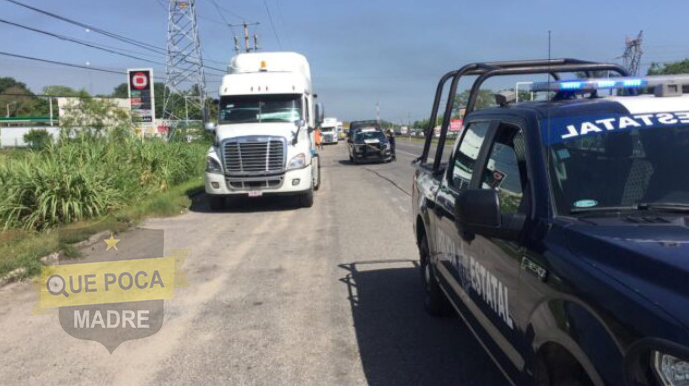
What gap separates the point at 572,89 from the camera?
346 cm

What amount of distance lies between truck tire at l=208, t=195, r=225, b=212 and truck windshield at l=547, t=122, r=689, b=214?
1159 centimetres

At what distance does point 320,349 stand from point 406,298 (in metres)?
1.57

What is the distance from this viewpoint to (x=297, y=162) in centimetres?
1368

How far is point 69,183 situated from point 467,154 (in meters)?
9.01

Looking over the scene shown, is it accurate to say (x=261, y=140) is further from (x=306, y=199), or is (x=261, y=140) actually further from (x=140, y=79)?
(x=140, y=79)

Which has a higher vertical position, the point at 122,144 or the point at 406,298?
the point at 122,144

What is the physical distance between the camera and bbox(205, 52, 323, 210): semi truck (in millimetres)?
13500

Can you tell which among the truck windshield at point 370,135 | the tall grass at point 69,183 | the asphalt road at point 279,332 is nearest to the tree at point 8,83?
the truck windshield at point 370,135

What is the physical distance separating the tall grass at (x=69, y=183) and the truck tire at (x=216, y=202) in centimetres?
172

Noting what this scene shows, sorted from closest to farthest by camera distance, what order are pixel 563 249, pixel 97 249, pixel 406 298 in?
pixel 563 249 → pixel 406 298 → pixel 97 249

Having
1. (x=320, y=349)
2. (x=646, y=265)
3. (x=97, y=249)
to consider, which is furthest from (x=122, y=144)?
(x=646, y=265)

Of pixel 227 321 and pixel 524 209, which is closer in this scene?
pixel 524 209

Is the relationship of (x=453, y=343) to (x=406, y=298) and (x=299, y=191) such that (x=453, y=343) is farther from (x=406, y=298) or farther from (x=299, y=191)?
(x=299, y=191)

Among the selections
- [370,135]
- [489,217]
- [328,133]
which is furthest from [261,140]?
[328,133]
